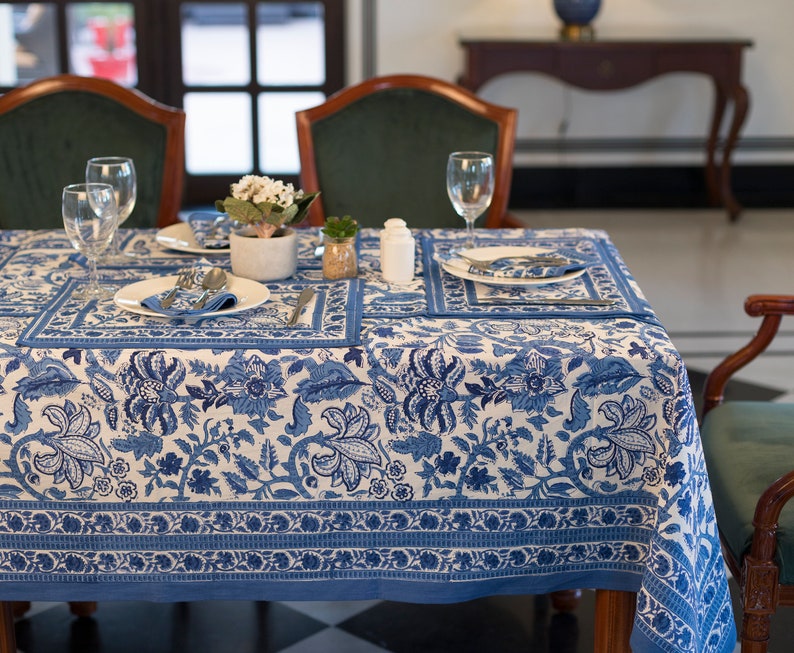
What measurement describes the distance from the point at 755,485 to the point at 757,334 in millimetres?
304

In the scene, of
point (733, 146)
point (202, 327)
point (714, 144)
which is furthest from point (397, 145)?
point (714, 144)

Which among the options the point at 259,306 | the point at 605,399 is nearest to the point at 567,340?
the point at 605,399

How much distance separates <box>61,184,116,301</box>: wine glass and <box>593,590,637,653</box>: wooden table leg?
82 centimetres

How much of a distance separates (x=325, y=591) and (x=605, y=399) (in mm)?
441

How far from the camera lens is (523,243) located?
1.94m

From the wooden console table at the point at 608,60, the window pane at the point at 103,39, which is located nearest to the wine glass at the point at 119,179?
the wooden console table at the point at 608,60

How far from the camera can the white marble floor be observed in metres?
3.35

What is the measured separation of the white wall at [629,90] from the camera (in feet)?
16.2

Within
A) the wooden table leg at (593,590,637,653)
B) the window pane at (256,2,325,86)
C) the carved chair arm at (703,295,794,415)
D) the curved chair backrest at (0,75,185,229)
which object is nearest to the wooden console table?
the window pane at (256,2,325,86)

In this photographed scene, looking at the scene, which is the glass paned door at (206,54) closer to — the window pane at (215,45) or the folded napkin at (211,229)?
the window pane at (215,45)

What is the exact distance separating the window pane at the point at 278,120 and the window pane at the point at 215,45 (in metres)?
0.15

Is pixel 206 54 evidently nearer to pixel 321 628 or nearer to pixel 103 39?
pixel 103 39

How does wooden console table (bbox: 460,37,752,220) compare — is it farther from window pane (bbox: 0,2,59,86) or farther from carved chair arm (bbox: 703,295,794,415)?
carved chair arm (bbox: 703,295,794,415)

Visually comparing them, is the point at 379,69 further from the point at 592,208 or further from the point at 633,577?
the point at 633,577
